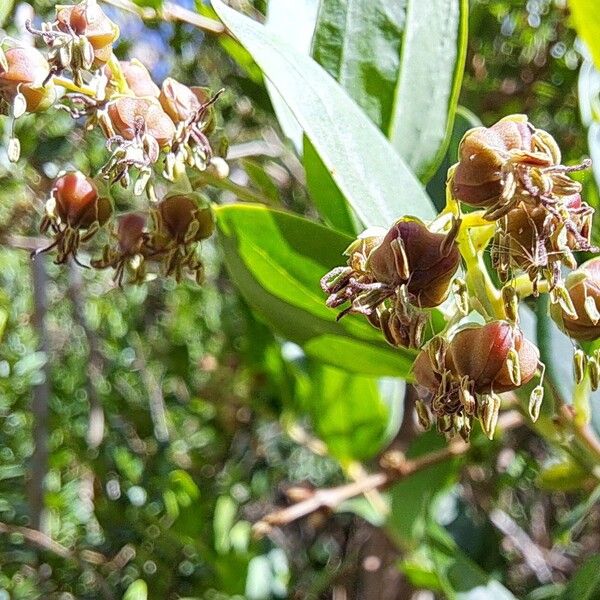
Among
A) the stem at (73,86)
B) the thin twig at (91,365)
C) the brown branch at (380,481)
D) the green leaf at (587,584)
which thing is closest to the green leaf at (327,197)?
the stem at (73,86)

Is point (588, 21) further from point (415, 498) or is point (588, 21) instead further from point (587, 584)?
point (415, 498)

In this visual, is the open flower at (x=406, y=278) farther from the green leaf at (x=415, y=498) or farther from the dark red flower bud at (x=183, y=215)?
the green leaf at (x=415, y=498)

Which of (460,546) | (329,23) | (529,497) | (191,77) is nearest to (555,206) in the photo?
(329,23)

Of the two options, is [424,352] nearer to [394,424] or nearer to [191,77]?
[394,424]

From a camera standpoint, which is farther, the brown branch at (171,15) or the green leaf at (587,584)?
the brown branch at (171,15)

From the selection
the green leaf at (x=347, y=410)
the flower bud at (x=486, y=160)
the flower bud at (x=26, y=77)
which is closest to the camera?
the flower bud at (x=486, y=160)

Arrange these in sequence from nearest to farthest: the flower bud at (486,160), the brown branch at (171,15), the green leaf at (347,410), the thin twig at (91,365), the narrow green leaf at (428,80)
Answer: the flower bud at (486,160)
the narrow green leaf at (428,80)
the brown branch at (171,15)
the green leaf at (347,410)
the thin twig at (91,365)
